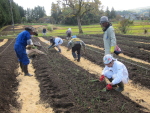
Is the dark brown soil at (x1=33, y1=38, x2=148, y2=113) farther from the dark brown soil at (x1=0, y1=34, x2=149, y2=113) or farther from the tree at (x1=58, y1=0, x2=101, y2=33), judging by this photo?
the tree at (x1=58, y1=0, x2=101, y2=33)

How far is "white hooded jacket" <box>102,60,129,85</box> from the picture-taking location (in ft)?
12.4

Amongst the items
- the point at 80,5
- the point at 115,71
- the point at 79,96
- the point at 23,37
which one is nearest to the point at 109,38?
the point at 115,71

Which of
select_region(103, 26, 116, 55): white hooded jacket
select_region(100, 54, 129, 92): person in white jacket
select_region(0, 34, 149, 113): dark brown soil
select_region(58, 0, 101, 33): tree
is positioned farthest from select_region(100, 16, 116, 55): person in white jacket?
select_region(58, 0, 101, 33): tree

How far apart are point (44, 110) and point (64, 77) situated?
187 cm

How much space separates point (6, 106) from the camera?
3.48m

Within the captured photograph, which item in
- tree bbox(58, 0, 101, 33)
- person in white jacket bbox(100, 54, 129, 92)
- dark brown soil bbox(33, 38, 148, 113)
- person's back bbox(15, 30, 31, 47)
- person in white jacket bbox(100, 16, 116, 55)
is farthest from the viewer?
tree bbox(58, 0, 101, 33)

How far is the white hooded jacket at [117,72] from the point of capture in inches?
149

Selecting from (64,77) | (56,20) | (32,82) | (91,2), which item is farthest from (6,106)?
(56,20)

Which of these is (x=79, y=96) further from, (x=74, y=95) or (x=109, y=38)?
(x=109, y=38)

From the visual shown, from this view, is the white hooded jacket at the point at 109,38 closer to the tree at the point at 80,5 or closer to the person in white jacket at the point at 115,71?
the person in white jacket at the point at 115,71

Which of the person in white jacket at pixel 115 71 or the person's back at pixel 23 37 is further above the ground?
the person's back at pixel 23 37

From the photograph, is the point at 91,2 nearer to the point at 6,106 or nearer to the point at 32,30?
the point at 32,30

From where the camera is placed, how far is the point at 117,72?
3.89 m

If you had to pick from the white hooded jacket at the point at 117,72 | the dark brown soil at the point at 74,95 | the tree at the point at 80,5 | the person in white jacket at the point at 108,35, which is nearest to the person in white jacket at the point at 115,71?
the white hooded jacket at the point at 117,72
